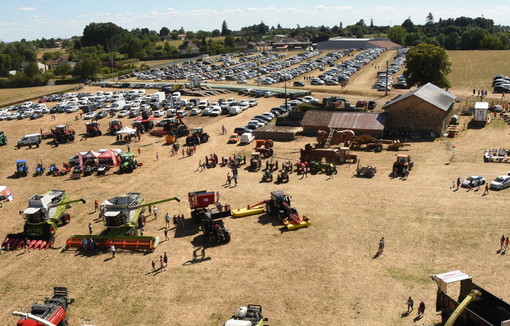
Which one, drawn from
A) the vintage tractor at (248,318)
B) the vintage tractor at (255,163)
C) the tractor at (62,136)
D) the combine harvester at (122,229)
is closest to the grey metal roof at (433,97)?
the vintage tractor at (255,163)

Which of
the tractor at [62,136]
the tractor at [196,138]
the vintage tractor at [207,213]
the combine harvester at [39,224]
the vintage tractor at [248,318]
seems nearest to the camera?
the vintage tractor at [248,318]

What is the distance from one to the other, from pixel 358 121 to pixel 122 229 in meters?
28.8

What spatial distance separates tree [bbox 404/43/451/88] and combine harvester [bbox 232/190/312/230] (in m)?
42.2

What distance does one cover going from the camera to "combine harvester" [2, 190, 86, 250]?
28.8 m

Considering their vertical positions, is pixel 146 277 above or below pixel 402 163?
below

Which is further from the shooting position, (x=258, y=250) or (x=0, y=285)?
(x=258, y=250)

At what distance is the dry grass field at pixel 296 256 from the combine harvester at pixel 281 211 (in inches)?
23.4

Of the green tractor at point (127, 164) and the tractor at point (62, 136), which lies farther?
the tractor at point (62, 136)

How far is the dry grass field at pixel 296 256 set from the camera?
840 inches

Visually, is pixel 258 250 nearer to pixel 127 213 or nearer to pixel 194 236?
pixel 194 236

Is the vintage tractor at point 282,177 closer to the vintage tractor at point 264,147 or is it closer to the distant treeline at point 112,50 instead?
the vintage tractor at point 264,147

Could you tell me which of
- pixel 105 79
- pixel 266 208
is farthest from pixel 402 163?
pixel 105 79

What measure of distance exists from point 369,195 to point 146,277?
1720 cm

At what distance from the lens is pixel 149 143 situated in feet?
170
